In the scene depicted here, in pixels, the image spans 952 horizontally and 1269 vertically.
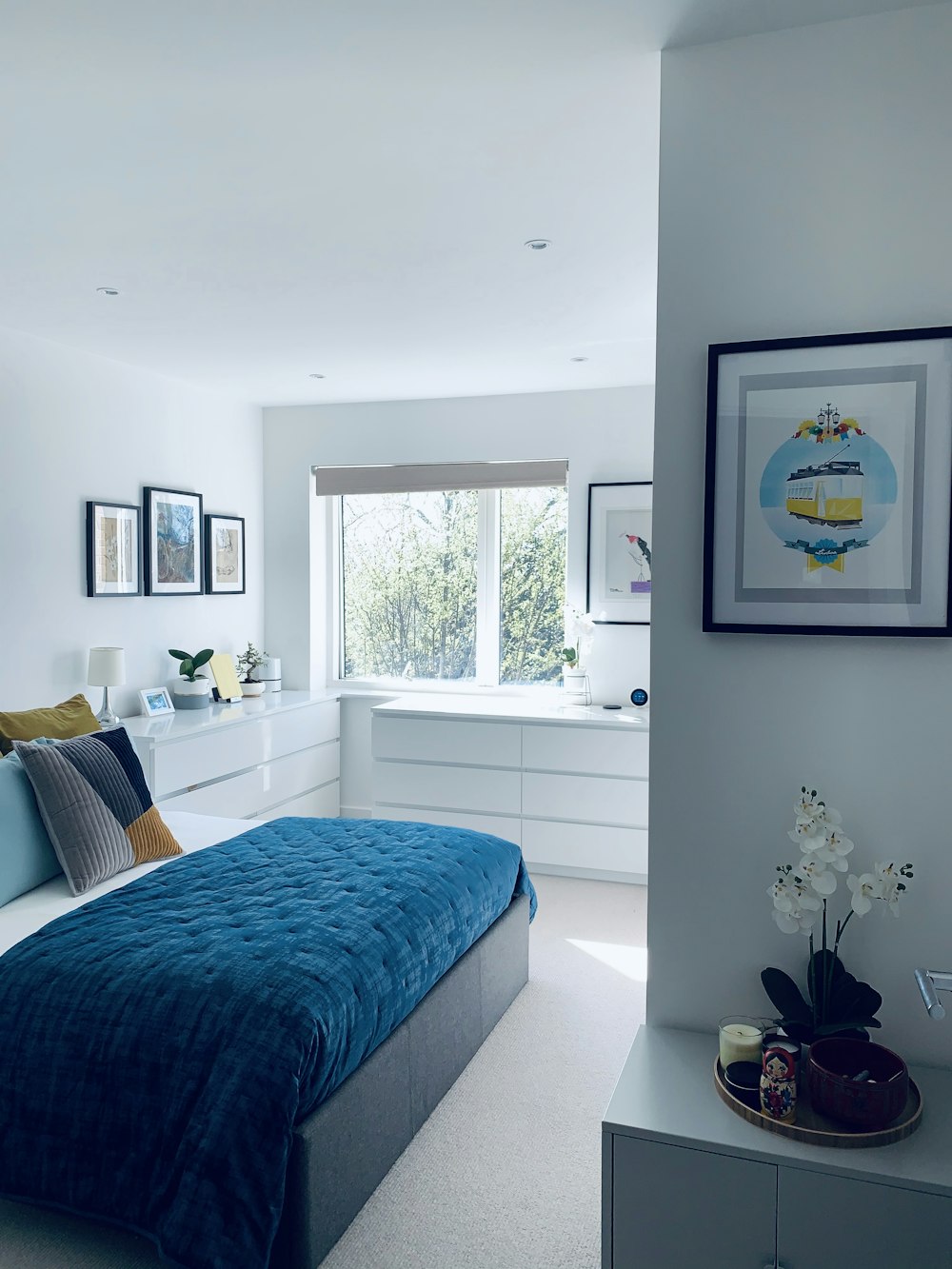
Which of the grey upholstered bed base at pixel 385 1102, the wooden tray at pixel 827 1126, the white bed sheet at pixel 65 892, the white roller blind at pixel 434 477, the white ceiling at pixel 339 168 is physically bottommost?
the grey upholstered bed base at pixel 385 1102

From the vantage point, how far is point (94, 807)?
3.10 m

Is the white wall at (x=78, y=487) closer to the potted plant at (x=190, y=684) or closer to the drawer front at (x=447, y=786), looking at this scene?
the potted plant at (x=190, y=684)

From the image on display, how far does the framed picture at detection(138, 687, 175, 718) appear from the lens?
15.6 ft

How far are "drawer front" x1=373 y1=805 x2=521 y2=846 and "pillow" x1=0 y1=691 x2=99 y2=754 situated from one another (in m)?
1.60

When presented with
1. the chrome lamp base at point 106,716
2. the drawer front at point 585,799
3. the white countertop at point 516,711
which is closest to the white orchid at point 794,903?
the white countertop at point 516,711

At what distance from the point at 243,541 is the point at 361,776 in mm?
1580

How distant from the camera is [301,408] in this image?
5.79 meters

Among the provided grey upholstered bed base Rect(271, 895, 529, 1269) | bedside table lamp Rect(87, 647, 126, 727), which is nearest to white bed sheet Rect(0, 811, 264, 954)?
bedside table lamp Rect(87, 647, 126, 727)

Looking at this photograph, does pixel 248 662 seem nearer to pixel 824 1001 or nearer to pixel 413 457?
pixel 413 457

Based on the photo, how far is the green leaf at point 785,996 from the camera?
176 cm

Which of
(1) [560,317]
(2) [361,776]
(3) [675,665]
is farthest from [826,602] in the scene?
(2) [361,776]

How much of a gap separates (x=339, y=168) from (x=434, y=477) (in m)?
3.14

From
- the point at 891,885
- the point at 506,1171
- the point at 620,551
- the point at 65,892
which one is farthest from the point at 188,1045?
the point at 620,551

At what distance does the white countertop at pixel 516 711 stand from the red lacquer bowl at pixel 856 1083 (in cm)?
285
